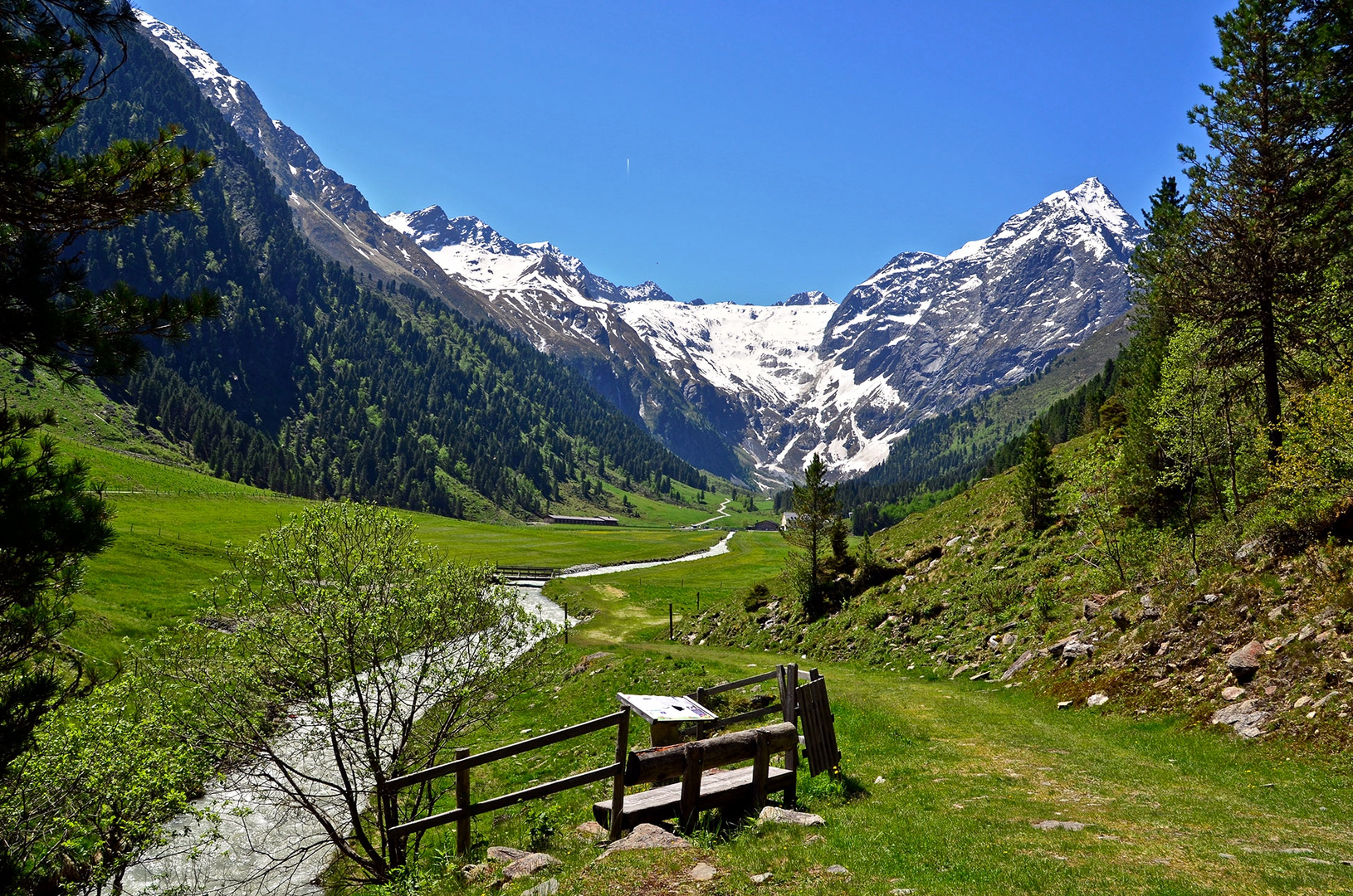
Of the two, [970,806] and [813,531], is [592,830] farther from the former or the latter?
[813,531]

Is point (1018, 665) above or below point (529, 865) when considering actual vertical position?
below

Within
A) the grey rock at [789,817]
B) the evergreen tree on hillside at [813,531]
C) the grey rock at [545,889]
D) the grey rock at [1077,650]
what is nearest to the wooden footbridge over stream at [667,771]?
the grey rock at [789,817]

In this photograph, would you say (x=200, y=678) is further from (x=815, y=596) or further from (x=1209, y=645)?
(x=815, y=596)

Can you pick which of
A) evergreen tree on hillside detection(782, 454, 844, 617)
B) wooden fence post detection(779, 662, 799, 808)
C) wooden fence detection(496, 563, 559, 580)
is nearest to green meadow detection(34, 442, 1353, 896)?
wooden fence post detection(779, 662, 799, 808)

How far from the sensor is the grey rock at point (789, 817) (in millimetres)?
14266

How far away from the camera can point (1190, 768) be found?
60.4ft

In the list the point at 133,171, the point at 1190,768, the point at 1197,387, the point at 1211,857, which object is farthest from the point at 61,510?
the point at 1197,387

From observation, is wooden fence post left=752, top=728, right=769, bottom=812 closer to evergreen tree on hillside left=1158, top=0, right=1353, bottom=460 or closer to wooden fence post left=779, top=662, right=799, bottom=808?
wooden fence post left=779, top=662, right=799, bottom=808

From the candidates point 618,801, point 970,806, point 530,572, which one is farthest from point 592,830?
point 530,572

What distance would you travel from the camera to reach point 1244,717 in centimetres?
2028

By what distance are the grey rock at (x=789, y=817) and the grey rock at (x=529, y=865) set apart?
170 inches

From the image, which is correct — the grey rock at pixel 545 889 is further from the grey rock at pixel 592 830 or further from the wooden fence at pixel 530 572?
the wooden fence at pixel 530 572

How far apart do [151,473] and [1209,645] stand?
601 ft

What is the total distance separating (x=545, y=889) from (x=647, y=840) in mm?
2263
